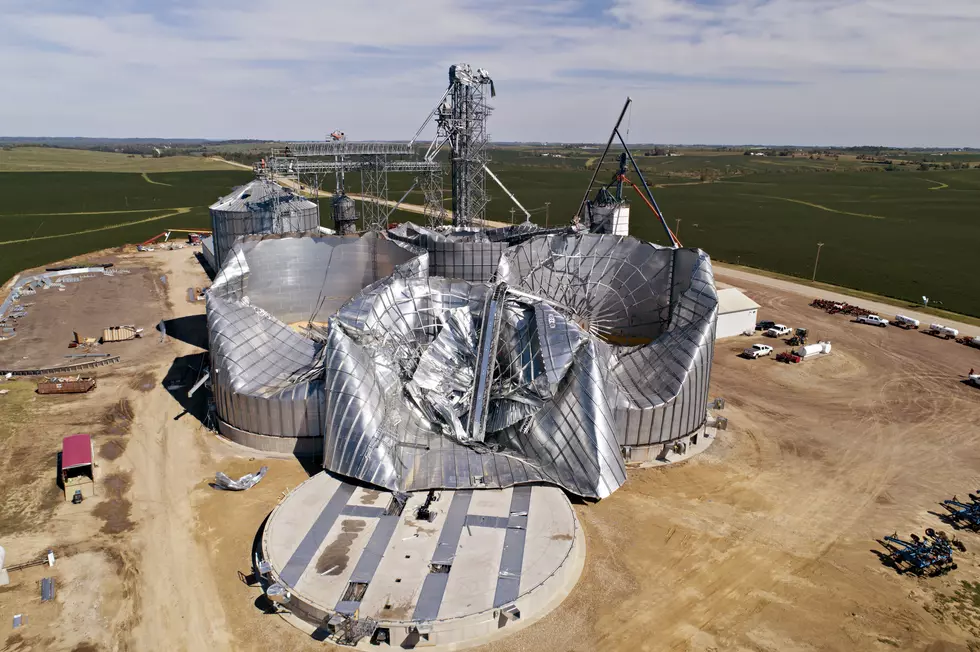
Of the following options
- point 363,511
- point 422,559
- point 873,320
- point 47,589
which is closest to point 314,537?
point 363,511

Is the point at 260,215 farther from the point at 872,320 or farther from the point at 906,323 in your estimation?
the point at 906,323

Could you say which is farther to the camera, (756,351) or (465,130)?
(465,130)

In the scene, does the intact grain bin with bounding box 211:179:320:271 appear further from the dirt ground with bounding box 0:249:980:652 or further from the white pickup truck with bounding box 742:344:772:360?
the white pickup truck with bounding box 742:344:772:360

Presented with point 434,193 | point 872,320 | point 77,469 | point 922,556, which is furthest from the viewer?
point 434,193

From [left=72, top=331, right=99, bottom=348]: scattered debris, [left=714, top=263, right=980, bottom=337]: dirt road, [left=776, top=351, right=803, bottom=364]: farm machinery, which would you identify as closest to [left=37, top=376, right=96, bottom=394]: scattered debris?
[left=72, top=331, right=99, bottom=348]: scattered debris

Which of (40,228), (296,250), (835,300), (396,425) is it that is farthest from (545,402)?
(40,228)
